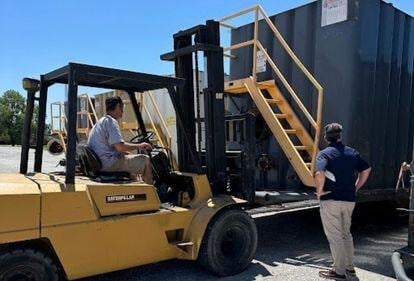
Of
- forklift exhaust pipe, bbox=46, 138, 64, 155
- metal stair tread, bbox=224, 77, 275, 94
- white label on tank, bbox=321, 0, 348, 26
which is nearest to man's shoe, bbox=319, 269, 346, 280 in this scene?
metal stair tread, bbox=224, 77, 275, 94

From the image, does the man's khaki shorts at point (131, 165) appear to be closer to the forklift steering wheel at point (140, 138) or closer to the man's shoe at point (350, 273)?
the forklift steering wheel at point (140, 138)

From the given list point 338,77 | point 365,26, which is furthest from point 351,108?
point 365,26

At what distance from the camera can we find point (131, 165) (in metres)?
4.79

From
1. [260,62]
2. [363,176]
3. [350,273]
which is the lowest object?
[350,273]

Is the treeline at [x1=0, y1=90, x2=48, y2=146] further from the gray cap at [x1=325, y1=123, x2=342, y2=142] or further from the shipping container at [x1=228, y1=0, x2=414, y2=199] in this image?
the gray cap at [x1=325, y1=123, x2=342, y2=142]

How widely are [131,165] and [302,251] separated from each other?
2862 mm

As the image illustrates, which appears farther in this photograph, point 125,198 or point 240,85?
point 240,85

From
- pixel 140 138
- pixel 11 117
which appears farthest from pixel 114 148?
pixel 11 117

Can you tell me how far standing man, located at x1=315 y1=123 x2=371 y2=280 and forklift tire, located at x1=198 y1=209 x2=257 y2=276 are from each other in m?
0.94

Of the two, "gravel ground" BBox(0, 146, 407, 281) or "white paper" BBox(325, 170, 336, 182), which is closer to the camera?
"white paper" BBox(325, 170, 336, 182)

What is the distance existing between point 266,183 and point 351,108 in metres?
1.84

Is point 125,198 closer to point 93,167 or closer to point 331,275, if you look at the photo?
point 93,167

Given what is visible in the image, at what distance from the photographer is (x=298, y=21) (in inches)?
273

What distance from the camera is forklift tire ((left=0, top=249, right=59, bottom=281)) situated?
3.78 m
